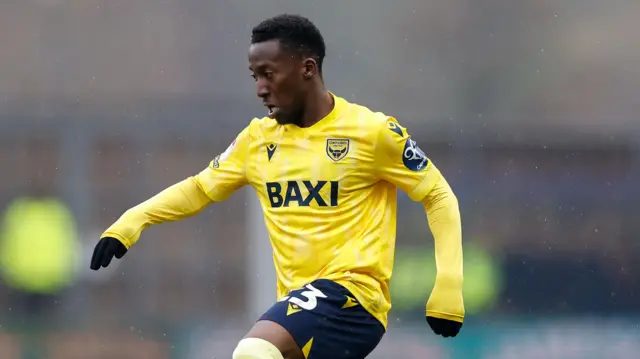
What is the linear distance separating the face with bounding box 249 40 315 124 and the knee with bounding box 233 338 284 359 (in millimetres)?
916

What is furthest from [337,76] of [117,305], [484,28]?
[117,305]

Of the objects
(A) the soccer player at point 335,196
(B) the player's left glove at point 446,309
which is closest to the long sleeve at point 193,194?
(A) the soccer player at point 335,196

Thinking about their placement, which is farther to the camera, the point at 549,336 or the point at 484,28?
the point at 484,28

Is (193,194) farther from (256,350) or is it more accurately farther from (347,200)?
(256,350)

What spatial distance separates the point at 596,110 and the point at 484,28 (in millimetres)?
2073

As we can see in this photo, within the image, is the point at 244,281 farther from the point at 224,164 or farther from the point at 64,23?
the point at 224,164

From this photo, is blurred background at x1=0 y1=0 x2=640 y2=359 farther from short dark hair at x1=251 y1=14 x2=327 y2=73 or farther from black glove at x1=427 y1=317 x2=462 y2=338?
black glove at x1=427 y1=317 x2=462 y2=338

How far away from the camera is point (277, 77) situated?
500cm

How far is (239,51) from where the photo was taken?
16.1 metres

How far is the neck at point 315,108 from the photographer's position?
510cm

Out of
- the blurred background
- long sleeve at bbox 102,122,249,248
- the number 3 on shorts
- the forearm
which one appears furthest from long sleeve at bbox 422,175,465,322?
the blurred background

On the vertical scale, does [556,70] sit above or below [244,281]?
above

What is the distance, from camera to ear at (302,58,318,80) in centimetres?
506

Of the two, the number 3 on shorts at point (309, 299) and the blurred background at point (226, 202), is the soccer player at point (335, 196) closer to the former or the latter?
the number 3 on shorts at point (309, 299)
